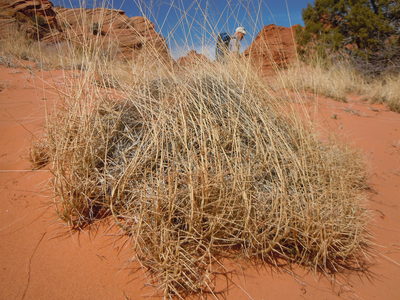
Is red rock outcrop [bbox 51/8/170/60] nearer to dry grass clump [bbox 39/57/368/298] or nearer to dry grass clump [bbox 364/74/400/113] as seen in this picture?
dry grass clump [bbox 39/57/368/298]

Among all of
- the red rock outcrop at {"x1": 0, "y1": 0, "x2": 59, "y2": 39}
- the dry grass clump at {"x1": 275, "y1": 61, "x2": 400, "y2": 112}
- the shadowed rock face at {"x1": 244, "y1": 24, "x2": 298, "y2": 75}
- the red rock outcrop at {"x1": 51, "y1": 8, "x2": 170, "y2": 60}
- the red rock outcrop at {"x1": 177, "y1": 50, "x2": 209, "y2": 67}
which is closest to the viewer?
the red rock outcrop at {"x1": 51, "y1": 8, "x2": 170, "y2": 60}

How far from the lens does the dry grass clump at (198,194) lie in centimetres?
126

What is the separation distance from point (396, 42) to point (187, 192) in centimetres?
921

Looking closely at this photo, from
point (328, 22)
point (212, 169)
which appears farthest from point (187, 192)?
point (328, 22)

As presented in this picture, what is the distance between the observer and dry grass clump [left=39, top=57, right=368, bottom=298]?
126 centimetres

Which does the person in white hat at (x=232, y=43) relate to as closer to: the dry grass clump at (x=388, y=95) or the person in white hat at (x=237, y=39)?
the person in white hat at (x=237, y=39)

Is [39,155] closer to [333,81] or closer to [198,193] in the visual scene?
[198,193]

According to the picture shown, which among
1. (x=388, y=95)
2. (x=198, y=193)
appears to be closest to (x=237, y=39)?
(x=198, y=193)

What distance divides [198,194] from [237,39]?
1.29 meters

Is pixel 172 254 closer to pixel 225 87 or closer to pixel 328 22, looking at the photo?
pixel 225 87

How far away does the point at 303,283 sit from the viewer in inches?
52.9

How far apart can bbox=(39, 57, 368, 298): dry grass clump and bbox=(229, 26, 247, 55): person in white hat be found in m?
0.59

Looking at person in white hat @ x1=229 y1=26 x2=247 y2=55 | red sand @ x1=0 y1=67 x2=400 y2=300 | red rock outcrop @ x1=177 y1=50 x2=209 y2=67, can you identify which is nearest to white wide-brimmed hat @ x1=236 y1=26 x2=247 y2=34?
person in white hat @ x1=229 y1=26 x2=247 y2=55

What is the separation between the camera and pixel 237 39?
6.51 feet
